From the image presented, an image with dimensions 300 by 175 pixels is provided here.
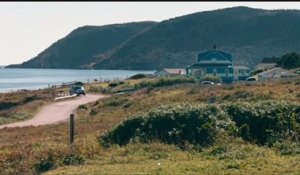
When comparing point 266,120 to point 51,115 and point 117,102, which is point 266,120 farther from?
point 117,102

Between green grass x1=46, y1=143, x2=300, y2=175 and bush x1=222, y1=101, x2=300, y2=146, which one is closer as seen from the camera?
green grass x1=46, y1=143, x2=300, y2=175

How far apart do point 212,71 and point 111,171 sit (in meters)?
73.8

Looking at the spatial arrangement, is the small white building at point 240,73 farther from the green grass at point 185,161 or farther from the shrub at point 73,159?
the shrub at point 73,159

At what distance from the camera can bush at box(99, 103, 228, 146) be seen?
16.8 meters

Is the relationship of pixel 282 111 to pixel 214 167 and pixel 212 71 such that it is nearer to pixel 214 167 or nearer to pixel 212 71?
pixel 214 167

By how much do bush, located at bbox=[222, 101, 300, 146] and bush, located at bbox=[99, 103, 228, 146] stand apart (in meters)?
0.72

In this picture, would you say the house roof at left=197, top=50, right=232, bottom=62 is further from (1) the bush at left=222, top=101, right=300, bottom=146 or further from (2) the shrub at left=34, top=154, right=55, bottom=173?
(2) the shrub at left=34, top=154, right=55, bottom=173

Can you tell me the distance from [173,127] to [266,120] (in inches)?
110

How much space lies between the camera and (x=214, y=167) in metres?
13.7

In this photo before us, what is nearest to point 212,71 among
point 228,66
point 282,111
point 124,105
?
point 228,66

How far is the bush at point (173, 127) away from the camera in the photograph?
663 inches

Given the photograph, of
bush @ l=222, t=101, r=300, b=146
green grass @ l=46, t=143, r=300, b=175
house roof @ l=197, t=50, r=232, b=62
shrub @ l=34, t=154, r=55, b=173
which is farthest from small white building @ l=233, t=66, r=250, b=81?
shrub @ l=34, t=154, r=55, b=173

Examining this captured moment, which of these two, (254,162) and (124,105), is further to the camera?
(124,105)

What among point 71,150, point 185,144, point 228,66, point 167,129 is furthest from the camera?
point 228,66
